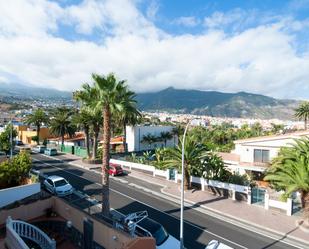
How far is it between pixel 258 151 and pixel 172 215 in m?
18.7

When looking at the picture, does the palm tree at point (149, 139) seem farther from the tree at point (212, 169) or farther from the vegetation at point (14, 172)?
the vegetation at point (14, 172)

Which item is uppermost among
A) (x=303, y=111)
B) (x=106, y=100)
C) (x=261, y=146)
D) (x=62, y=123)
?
(x=303, y=111)

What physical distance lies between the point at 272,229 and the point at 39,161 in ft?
118

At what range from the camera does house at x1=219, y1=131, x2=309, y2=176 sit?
34344 mm

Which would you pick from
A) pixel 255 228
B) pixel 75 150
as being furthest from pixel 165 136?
pixel 255 228

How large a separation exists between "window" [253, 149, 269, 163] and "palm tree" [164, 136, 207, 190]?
1089 cm

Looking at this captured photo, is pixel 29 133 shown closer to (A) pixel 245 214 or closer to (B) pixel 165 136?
(B) pixel 165 136

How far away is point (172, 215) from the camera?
22203 mm

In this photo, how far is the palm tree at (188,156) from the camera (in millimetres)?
27812

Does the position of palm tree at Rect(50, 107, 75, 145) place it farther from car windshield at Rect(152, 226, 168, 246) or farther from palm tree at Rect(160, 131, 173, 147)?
car windshield at Rect(152, 226, 168, 246)

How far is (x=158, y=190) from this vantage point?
29.2 metres

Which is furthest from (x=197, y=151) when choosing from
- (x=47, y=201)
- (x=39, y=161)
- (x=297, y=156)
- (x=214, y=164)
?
(x=39, y=161)

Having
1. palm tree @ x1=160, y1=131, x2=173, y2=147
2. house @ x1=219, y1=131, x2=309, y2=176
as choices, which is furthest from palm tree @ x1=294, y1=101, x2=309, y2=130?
house @ x1=219, y1=131, x2=309, y2=176

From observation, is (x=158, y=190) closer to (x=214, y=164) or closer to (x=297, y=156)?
(x=214, y=164)
